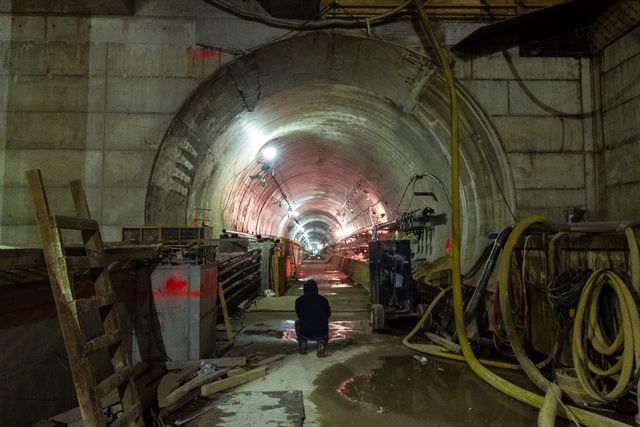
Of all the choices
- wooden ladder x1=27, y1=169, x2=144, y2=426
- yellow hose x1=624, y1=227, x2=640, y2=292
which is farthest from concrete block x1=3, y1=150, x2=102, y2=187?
yellow hose x1=624, y1=227, x2=640, y2=292

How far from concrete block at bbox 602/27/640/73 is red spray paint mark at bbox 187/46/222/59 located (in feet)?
22.4

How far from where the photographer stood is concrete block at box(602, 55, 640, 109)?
262 inches

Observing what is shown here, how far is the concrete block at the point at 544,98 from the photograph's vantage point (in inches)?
305

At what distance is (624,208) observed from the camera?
→ 6980 mm

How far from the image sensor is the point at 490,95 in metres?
7.74

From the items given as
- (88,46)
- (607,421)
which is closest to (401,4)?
(88,46)

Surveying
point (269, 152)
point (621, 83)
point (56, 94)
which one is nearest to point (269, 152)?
point (269, 152)

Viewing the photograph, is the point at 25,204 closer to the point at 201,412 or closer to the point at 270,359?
the point at 270,359

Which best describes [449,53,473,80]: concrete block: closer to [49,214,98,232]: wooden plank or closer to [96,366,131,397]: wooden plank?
[49,214,98,232]: wooden plank

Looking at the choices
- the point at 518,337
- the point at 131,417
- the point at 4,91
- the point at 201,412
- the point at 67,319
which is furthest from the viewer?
the point at 4,91

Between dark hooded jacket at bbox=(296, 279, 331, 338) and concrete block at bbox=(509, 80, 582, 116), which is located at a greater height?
concrete block at bbox=(509, 80, 582, 116)

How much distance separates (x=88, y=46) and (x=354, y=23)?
4752 millimetres

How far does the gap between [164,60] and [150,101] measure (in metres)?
0.79

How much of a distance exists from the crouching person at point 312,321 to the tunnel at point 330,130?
297 centimetres
